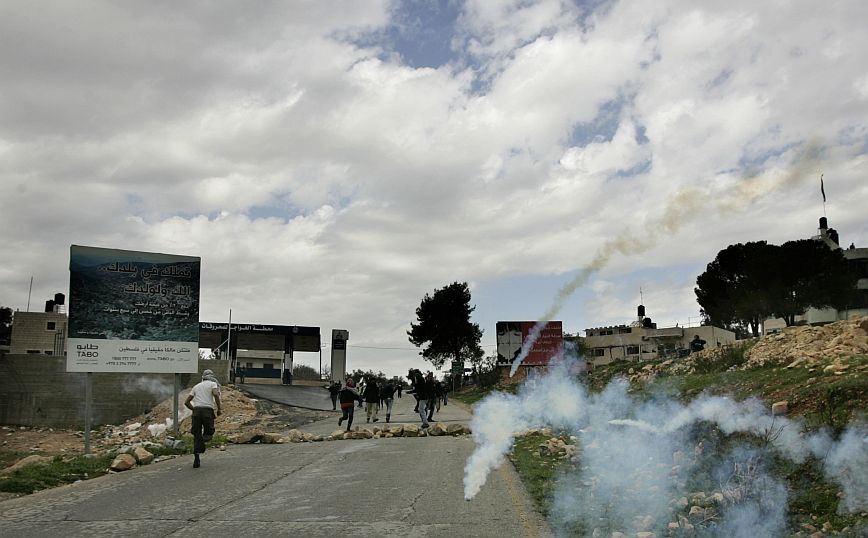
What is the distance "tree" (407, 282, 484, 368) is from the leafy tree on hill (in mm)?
23824

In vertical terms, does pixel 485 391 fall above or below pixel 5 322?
below

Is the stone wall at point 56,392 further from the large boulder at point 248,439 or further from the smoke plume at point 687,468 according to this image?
the smoke plume at point 687,468

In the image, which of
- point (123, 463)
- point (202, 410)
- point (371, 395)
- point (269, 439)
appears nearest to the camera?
point (202, 410)

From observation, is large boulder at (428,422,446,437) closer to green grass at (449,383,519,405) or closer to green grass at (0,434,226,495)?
green grass at (0,434,226,495)

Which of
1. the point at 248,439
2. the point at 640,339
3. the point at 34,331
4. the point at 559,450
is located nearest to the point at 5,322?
the point at 34,331

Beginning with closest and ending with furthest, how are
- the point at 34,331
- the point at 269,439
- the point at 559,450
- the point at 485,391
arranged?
1. the point at 559,450
2. the point at 269,439
3. the point at 485,391
4. the point at 34,331

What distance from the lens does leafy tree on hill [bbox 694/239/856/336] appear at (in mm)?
49469

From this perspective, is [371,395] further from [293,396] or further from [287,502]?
[293,396]

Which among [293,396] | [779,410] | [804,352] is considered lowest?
[293,396]

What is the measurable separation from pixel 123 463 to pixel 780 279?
47039mm

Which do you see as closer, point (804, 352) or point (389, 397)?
point (804, 352)

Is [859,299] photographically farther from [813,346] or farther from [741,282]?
[813,346]

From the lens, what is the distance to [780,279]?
163 ft

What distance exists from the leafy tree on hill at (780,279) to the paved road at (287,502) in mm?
43387
